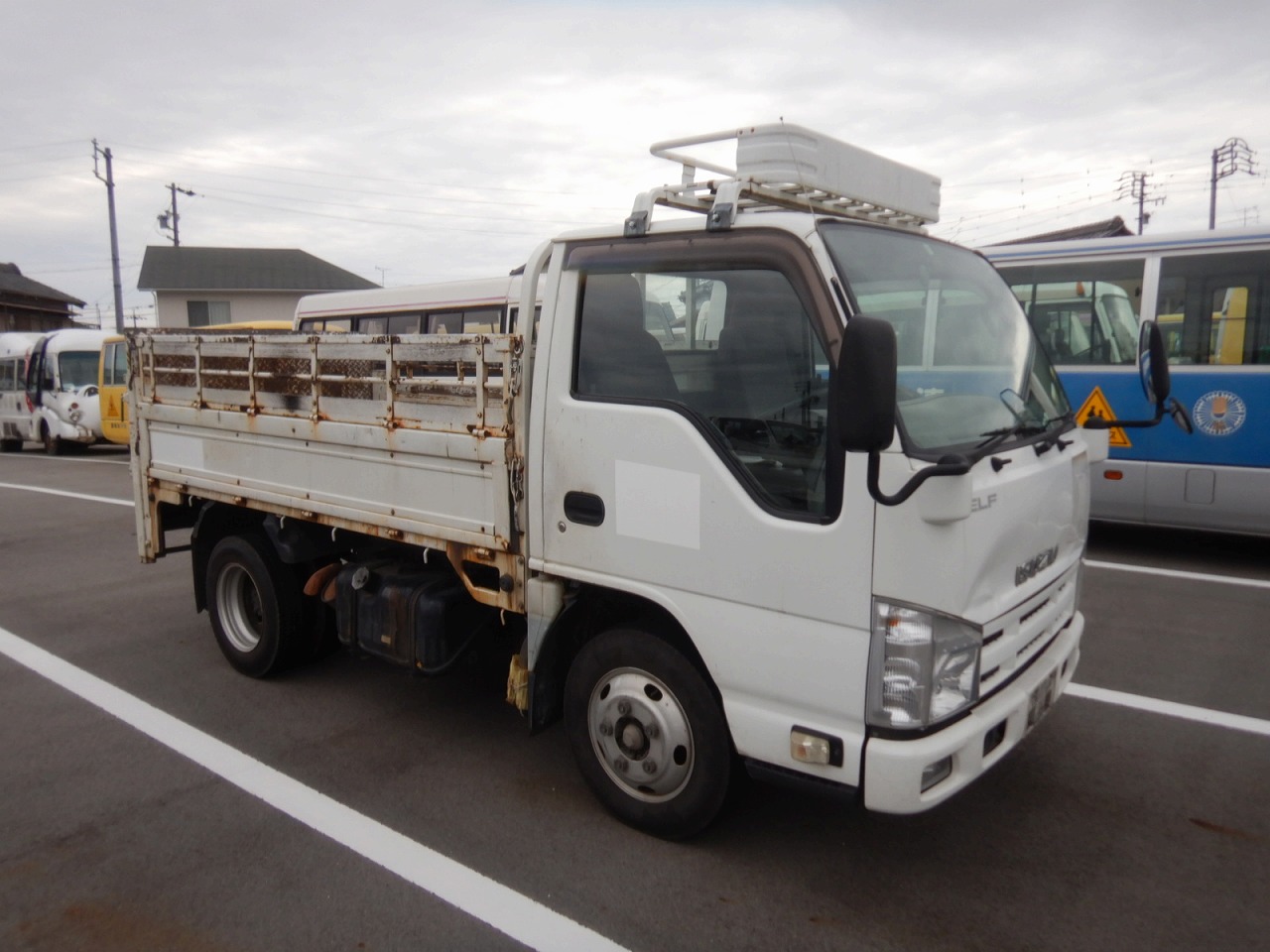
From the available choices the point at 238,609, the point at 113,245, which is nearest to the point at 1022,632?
the point at 238,609

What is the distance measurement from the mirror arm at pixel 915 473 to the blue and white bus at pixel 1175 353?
5.40 m

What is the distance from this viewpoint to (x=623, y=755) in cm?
340

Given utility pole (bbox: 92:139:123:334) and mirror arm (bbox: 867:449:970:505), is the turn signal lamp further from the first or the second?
utility pole (bbox: 92:139:123:334)

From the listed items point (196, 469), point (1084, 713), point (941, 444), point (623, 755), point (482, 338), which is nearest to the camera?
point (941, 444)

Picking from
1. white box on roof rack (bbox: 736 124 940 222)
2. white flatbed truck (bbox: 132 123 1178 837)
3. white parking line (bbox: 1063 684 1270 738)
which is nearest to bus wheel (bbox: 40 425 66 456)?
white flatbed truck (bbox: 132 123 1178 837)

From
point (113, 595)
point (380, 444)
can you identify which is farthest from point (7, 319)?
point (380, 444)

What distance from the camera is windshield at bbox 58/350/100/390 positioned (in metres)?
19.8

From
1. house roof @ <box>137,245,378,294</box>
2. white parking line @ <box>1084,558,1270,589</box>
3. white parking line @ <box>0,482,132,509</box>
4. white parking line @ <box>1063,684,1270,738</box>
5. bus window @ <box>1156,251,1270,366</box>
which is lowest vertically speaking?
white parking line @ <box>0,482,132,509</box>

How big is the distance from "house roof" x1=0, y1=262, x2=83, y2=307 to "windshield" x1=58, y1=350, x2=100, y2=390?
2646 centimetres

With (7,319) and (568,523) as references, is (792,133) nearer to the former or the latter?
(568,523)

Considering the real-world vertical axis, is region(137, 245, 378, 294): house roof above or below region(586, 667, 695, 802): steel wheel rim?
above

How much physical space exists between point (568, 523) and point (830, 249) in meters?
1.33

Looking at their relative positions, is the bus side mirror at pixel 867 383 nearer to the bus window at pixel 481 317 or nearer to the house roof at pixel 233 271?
the bus window at pixel 481 317

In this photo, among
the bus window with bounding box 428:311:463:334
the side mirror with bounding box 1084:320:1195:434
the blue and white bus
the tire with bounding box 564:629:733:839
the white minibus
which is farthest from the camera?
the white minibus
